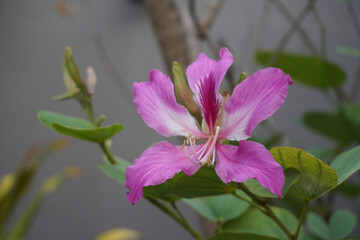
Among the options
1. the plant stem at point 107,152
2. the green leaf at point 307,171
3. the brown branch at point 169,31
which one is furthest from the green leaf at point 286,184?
the brown branch at point 169,31

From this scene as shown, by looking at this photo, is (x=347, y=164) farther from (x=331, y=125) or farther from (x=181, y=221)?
(x=331, y=125)

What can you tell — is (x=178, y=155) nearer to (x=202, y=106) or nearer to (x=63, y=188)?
(x=202, y=106)

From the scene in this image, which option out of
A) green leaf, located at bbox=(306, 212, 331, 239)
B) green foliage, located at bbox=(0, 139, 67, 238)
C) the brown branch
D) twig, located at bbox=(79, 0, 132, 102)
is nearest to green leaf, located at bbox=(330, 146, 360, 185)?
green leaf, located at bbox=(306, 212, 331, 239)

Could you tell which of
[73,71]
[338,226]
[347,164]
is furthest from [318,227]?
[73,71]

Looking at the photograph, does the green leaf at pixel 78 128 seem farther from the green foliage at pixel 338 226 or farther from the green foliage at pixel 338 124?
the green foliage at pixel 338 124

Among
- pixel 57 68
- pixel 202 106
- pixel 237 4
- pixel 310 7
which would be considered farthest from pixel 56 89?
pixel 202 106

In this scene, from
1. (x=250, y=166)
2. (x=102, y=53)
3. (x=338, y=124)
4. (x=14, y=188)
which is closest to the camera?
(x=250, y=166)
